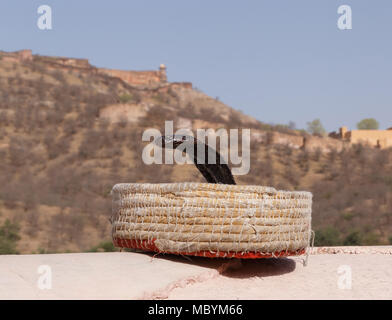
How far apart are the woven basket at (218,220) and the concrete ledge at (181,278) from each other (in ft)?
0.48

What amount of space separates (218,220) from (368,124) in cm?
4049

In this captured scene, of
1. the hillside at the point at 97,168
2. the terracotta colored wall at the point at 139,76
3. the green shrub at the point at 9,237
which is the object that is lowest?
the green shrub at the point at 9,237

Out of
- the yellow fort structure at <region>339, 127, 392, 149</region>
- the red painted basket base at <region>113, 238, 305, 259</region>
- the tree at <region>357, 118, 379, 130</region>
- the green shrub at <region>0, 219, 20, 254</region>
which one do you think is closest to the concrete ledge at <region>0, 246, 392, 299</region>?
the red painted basket base at <region>113, 238, 305, 259</region>

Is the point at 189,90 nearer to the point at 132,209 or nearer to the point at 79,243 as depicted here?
the point at 79,243

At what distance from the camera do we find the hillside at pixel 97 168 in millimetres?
13125

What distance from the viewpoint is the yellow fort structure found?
28.1m

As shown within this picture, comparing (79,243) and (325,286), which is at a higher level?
(325,286)

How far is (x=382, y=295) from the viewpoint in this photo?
2.92m

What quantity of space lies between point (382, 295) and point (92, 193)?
14.9 m

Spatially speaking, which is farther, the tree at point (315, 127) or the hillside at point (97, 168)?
the tree at point (315, 127)

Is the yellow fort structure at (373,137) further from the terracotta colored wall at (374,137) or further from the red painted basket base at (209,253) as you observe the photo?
the red painted basket base at (209,253)

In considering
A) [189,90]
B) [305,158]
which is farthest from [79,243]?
[189,90]

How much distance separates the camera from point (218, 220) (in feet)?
10.1

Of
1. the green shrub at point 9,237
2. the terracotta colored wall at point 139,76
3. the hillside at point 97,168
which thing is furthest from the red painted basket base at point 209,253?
the terracotta colored wall at point 139,76
